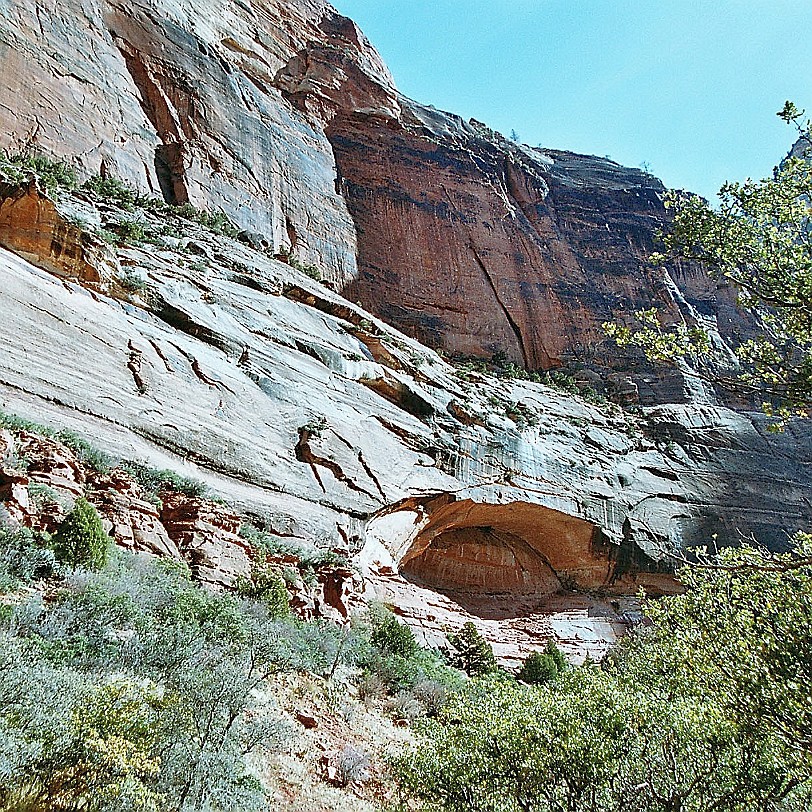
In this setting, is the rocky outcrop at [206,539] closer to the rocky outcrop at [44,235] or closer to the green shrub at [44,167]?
the rocky outcrop at [44,235]

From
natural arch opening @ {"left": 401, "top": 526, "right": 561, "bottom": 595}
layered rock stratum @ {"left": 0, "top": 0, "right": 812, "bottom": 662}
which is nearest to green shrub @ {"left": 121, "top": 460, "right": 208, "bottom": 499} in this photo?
layered rock stratum @ {"left": 0, "top": 0, "right": 812, "bottom": 662}

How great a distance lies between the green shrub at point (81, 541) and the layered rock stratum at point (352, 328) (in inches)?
44.3

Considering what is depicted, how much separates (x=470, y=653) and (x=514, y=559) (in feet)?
21.0

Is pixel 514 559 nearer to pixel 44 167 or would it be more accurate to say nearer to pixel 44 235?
pixel 44 235

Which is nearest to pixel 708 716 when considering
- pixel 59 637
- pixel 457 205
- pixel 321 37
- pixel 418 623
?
pixel 59 637

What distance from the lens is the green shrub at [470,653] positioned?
1393 centimetres

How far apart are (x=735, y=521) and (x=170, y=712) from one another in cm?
2166

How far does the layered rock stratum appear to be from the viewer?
38.3 ft

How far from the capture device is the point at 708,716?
192 inches

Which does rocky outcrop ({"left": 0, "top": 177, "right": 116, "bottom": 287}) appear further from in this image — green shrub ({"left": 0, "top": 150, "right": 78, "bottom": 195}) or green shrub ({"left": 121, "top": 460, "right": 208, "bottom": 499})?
green shrub ({"left": 121, "top": 460, "right": 208, "bottom": 499})

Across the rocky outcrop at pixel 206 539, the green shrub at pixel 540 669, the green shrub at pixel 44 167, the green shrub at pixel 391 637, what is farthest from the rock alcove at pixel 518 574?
the green shrub at pixel 44 167

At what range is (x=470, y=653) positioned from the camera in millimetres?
14320

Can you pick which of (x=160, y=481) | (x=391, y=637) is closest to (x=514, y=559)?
(x=391, y=637)

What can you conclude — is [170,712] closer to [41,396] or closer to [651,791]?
[651,791]
